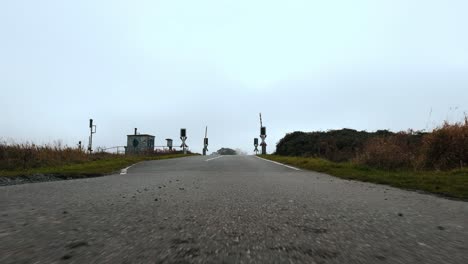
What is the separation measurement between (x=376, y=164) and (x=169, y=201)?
10766mm

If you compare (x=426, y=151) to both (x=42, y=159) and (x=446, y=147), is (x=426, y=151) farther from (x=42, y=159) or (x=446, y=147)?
(x=42, y=159)

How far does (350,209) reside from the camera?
15.2 ft

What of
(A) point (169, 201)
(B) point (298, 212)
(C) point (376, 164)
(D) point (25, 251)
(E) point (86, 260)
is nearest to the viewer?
(E) point (86, 260)

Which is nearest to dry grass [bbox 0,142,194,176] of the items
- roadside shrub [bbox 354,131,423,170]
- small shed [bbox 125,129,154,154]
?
roadside shrub [bbox 354,131,423,170]

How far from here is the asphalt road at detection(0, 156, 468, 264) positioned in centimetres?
259

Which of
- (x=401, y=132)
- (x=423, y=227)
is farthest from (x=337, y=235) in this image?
(x=401, y=132)

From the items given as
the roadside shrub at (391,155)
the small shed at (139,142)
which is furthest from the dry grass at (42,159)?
the small shed at (139,142)

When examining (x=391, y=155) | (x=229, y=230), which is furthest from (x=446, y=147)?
(x=229, y=230)

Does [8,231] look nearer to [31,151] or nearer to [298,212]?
[298,212]

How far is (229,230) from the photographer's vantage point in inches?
133

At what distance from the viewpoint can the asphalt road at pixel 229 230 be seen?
102 inches

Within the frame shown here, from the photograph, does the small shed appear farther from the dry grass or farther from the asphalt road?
the asphalt road

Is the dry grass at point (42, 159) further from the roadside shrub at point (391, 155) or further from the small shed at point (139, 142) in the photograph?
the small shed at point (139, 142)

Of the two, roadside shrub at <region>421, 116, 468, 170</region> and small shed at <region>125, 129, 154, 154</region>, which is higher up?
small shed at <region>125, 129, 154, 154</region>
